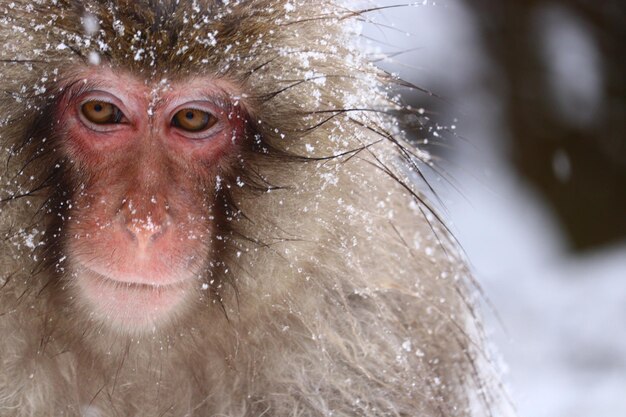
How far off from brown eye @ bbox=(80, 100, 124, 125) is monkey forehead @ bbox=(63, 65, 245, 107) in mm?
47

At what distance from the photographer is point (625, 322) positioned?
5.55 metres

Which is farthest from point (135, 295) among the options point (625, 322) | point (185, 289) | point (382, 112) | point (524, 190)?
point (524, 190)

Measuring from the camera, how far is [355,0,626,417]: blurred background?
5.89 m

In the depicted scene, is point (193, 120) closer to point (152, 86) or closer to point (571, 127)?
point (152, 86)

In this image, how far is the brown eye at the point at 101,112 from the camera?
191cm

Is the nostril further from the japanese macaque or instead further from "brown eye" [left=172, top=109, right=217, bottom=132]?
"brown eye" [left=172, top=109, right=217, bottom=132]

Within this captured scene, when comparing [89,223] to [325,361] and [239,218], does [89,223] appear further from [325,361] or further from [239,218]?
[325,361]

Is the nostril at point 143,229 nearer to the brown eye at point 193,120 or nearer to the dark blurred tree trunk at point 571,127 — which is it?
the brown eye at point 193,120

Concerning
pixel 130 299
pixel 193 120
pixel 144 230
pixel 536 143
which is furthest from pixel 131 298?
pixel 536 143

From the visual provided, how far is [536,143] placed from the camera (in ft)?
20.5

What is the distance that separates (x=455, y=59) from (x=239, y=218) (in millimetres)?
4671

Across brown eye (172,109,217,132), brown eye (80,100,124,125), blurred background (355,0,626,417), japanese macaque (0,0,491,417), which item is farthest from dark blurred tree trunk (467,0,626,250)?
brown eye (80,100,124,125)

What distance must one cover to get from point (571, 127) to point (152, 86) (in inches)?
186

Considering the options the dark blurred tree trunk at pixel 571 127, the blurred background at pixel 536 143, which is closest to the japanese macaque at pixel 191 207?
the blurred background at pixel 536 143
